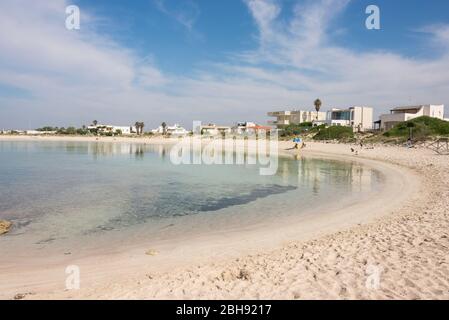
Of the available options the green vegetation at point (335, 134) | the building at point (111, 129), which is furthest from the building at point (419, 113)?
the building at point (111, 129)

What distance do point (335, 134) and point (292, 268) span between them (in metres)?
63.4

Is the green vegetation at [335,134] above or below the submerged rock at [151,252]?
above

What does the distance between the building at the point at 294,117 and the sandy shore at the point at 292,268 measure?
89581 millimetres

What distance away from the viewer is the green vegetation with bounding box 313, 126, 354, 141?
64.3 metres

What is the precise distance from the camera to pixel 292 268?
6.50 metres

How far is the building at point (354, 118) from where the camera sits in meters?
79.9

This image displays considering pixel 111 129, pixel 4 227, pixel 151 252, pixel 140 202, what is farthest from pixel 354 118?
pixel 111 129

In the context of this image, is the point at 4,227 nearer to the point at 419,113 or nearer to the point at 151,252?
the point at 151,252

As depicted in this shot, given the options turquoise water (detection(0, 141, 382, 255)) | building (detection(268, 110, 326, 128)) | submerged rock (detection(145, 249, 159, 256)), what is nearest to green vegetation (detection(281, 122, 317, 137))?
building (detection(268, 110, 326, 128))

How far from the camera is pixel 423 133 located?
48.2 m

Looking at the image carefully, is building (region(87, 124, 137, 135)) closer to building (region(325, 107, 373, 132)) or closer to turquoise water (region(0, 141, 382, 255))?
building (region(325, 107, 373, 132))

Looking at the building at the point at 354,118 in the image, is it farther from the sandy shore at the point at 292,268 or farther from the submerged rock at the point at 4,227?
the submerged rock at the point at 4,227
